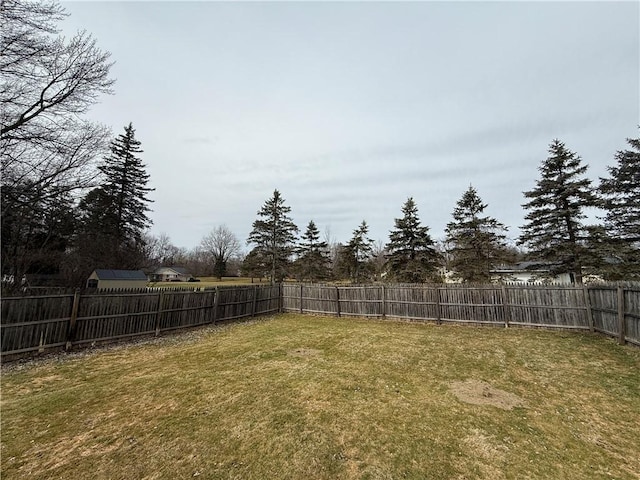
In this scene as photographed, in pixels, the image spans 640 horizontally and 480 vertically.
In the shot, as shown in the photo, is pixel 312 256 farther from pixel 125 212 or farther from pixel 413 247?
pixel 125 212

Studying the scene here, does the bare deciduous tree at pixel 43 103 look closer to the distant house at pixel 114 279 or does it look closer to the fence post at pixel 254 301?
the fence post at pixel 254 301

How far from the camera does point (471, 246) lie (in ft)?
69.1

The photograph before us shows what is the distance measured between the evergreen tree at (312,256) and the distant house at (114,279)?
1661 cm

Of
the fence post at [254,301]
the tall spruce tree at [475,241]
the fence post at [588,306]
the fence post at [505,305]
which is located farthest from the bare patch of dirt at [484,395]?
the tall spruce tree at [475,241]

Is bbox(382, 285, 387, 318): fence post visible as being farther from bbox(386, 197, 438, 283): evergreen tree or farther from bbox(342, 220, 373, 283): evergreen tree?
bbox(342, 220, 373, 283): evergreen tree

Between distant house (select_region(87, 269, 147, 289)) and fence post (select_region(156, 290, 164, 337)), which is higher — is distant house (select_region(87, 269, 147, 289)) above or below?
above

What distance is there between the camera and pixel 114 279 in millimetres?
23203

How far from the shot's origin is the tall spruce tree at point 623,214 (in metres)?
15.1

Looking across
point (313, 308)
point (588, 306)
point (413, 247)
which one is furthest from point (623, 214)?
point (313, 308)

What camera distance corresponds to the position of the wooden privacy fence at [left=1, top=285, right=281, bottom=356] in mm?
6738

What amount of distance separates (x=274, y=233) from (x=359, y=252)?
10.3 metres

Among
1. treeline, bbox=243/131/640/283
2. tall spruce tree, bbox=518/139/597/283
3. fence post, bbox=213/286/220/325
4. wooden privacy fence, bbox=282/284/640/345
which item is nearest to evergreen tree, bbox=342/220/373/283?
treeline, bbox=243/131/640/283

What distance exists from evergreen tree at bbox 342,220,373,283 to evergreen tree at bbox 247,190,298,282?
760cm

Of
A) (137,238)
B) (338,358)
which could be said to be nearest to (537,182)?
(338,358)
